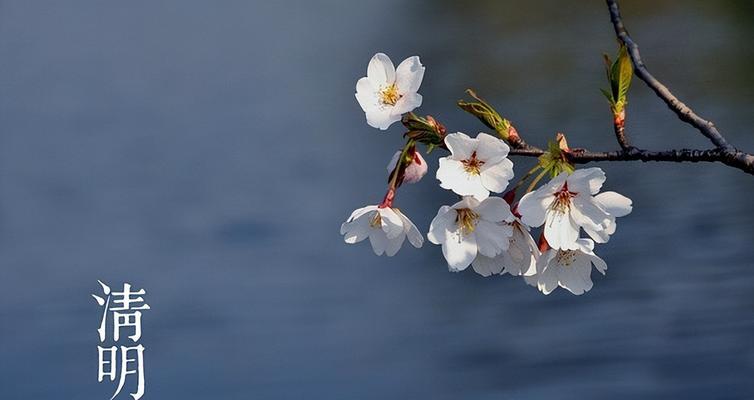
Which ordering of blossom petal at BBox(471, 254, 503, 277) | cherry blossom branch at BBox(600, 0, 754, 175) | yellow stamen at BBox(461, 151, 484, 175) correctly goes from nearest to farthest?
A: cherry blossom branch at BBox(600, 0, 754, 175), yellow stamen at BBox(461, 151, 484, 175), blossom petal at BBox(471, 254, 503, 277)

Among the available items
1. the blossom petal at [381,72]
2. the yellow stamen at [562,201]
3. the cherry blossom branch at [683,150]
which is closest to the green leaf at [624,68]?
the cherry blossom branch at [683,150]

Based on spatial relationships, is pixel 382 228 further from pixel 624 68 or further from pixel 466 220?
pixel 624 68

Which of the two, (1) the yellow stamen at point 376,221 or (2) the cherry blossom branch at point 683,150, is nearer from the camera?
(2) the cherry blossom branch at point 683,150

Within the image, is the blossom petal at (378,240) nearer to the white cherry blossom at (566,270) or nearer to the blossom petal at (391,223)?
the blossom petal at (391,223)

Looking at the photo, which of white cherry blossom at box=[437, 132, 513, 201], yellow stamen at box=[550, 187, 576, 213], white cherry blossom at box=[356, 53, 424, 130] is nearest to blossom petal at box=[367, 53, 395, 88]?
white cherry blossom at box=[356, 53, 424, 130]

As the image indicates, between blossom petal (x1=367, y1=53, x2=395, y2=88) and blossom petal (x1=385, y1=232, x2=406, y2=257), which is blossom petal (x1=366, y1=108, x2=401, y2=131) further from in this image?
blossom petal (x1=385, y1=232, x2=406, y2=257)

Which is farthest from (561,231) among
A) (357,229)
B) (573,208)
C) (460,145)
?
(357,229)
